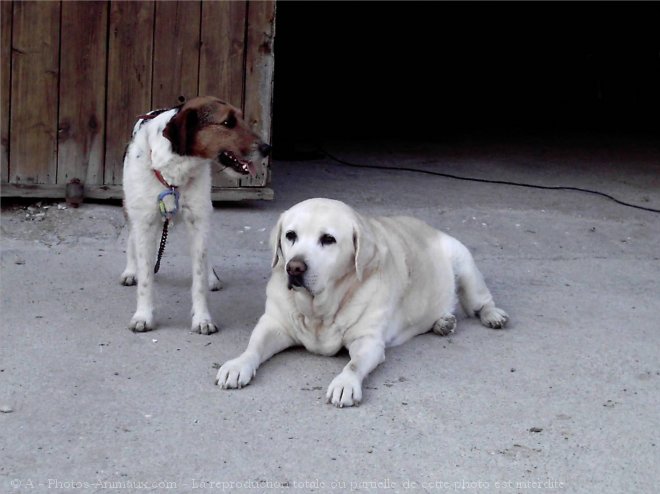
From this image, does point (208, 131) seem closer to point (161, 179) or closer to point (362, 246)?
point (161, 179)

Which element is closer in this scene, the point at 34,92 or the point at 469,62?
the point at 34,92

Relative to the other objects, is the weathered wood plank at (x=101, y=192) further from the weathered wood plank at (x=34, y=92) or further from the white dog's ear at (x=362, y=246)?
the white dog's ear at (x=362, y=246)

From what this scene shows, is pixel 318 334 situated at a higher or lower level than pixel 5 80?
lower

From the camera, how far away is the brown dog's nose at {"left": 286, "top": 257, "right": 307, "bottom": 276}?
406cm

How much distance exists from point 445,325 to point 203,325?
116 cm

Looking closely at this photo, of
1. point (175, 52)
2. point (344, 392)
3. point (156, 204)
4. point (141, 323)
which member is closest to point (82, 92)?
point (175, 52)

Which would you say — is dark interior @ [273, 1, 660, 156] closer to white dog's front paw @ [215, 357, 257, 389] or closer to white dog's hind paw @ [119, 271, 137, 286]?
white dog's hind paw @ [119, 271, 137, 286]

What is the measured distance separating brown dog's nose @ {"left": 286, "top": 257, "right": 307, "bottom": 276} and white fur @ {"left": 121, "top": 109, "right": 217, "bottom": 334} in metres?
0.85

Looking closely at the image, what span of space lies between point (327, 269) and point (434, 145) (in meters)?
6.37

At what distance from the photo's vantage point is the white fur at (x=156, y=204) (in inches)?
186

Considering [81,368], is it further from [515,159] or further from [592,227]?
[515,159]

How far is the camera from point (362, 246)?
14.0ft

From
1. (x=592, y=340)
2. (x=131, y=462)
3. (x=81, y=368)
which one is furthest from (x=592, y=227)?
(x=131, y=462)

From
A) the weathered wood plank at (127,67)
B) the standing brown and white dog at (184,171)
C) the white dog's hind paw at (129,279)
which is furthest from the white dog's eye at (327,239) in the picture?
the weathered wood plank at (127,67)
